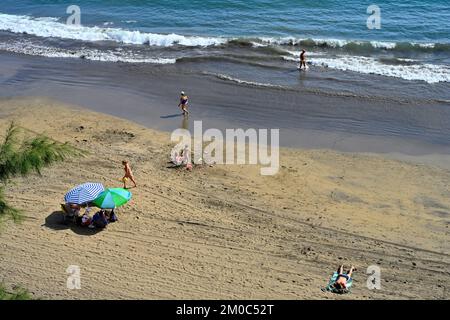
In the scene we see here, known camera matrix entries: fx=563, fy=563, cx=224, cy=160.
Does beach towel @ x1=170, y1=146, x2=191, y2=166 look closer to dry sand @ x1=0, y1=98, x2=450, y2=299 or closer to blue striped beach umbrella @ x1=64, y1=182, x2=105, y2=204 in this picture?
dry sand @ x1=0, y1=98, x2=450, y2=299

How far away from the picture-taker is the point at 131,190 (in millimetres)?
17266

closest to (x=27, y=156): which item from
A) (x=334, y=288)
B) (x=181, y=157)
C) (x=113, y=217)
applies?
(x=113, y=217)

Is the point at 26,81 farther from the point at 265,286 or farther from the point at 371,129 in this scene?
the point at 265,286

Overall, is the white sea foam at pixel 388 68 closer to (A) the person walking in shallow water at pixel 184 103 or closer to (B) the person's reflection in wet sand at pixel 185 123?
(A) the person walking in shallow water at pixel 184 103

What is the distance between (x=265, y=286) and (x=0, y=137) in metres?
12.3

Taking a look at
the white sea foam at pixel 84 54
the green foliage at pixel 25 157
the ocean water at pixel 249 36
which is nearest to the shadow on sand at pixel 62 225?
the green foliage at pixel 25 157

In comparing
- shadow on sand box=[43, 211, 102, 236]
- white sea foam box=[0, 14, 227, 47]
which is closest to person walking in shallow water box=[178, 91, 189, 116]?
shadow on sand box=[43, 211, 102, 236]

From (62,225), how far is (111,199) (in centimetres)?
157

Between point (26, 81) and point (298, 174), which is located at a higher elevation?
point (26, 81)

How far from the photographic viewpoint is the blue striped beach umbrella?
15445 mm

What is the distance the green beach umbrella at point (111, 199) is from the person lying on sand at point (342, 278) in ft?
20.2
